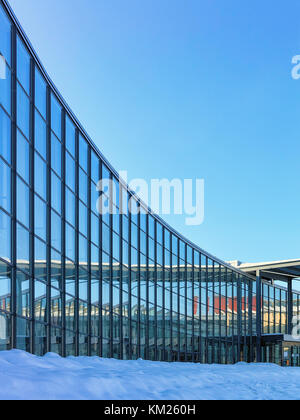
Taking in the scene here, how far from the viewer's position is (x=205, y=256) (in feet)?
148

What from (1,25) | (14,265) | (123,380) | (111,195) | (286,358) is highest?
(1,25)

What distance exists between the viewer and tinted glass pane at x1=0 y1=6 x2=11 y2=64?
1664cm

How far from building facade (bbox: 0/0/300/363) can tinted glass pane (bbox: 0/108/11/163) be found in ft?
0.19

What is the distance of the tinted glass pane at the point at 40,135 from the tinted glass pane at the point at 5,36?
297 centimetres

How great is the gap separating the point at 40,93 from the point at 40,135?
163 cm

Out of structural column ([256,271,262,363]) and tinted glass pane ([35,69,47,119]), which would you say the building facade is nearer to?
tinted glass pane ([35,69,47,119])

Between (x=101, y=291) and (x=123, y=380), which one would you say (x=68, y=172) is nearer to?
(x=101, y=291)

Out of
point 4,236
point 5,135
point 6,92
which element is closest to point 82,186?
point 5,135

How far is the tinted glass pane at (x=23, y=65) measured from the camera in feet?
59.2

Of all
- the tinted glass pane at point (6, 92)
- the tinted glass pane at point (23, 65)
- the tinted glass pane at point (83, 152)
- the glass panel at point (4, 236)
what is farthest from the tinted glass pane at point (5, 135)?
the tinted glass pane at point (83, 152)

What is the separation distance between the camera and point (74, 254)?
75.6ft
